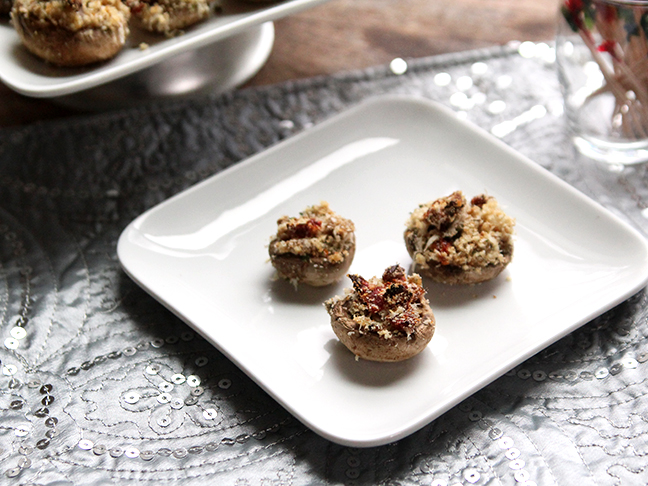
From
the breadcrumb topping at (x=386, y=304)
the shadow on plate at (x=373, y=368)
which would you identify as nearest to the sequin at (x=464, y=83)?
the breadcrumb topping at (x=386, y=304)

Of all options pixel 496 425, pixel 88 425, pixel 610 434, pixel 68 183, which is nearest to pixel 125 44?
pixel 68 183

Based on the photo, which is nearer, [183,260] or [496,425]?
[496,425]

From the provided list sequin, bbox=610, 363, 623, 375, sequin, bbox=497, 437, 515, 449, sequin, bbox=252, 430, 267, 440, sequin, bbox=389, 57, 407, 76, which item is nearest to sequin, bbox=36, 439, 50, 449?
sequin, bbox=252, 430, 267, 440

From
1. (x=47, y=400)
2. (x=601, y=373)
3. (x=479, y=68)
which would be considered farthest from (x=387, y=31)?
(x=47, y=400)

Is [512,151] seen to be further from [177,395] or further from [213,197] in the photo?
[177,395]

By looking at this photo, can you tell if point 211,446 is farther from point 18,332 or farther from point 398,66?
point 398,66

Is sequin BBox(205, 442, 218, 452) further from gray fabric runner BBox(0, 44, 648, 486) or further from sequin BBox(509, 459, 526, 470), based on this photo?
sequin BBox(509, 459, 526, 470)
